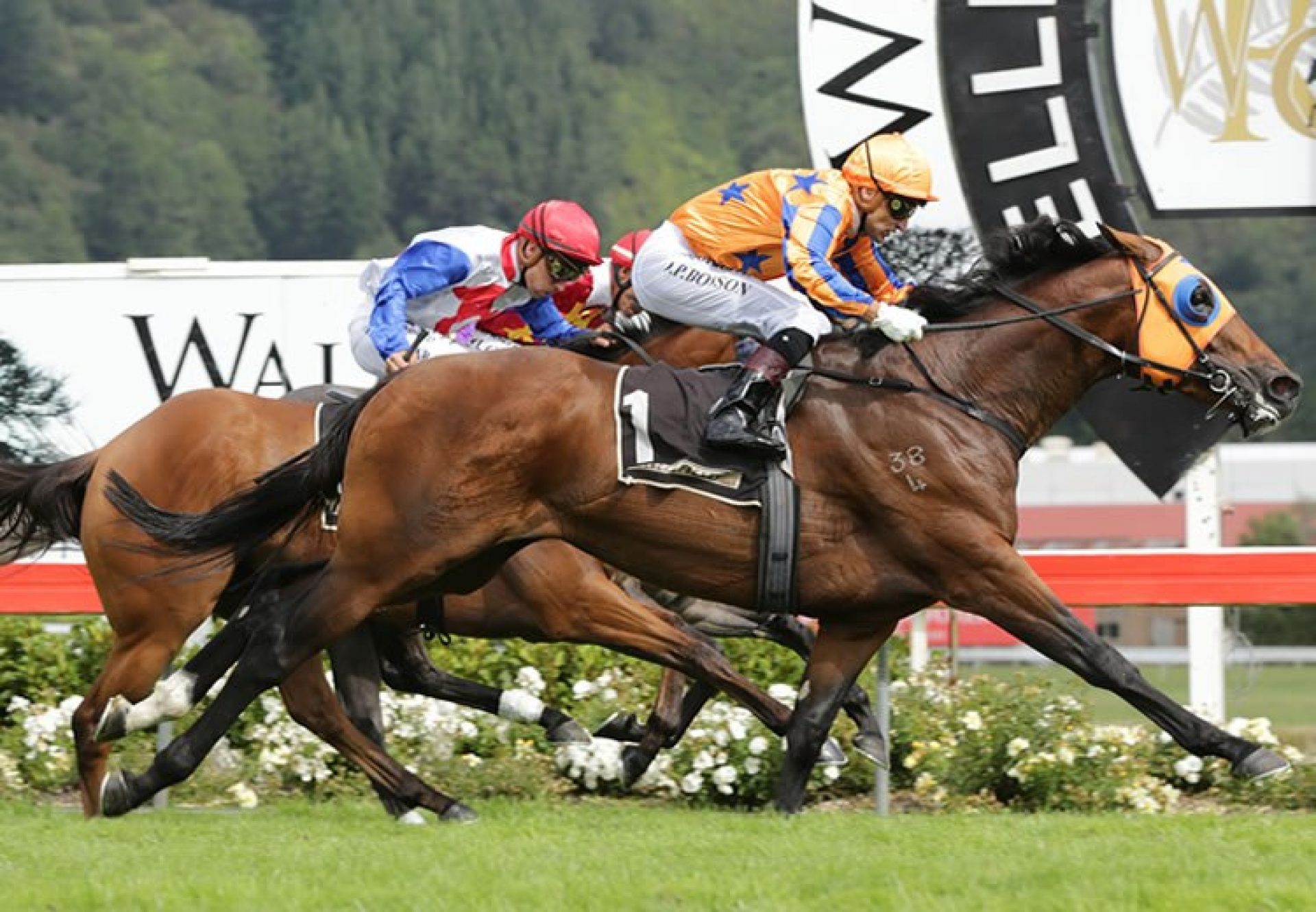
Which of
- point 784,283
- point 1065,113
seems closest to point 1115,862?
point 784,283

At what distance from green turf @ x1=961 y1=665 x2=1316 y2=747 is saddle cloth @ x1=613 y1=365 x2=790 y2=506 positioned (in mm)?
1972

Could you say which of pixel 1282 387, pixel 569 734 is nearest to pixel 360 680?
pixel 569 734

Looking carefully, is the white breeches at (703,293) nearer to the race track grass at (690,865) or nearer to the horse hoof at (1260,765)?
the race track grass at (690,865)

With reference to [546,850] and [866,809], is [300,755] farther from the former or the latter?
[546,850]

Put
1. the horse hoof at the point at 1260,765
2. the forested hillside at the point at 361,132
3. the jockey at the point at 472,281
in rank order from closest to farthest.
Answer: the horse hoof at the point at 1260,765 < the jockey at the point at 472,281 < the forested hillside at the point at 361,132

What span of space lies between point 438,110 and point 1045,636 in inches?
2445

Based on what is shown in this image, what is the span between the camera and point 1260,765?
6.18 metres

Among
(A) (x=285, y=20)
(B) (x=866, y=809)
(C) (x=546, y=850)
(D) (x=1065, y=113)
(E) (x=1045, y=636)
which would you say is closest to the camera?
(C) (x=546, y=850)

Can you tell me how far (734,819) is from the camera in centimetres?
657

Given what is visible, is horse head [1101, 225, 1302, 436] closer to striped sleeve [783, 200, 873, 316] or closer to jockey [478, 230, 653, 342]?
striped sleeve [783, 200, 873, 316]

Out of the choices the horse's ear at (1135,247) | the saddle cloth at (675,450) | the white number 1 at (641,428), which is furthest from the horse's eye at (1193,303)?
the white number 1 at (641,428)

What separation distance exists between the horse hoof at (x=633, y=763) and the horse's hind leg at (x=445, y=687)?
17 cm

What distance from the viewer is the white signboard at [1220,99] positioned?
32.2 feet

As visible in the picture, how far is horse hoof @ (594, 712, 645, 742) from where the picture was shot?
7766 mm
